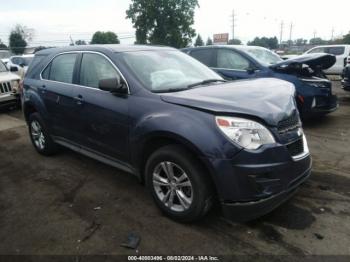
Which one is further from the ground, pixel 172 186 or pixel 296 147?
pixel 296 147

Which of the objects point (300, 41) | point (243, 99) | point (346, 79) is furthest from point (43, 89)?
point (300, 41)

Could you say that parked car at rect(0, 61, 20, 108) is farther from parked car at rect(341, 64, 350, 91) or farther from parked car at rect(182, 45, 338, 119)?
parked car at rect(341, 64, 350, 91)

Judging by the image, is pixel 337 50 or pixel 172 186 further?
pixel 337 50

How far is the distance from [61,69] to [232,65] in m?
4.05

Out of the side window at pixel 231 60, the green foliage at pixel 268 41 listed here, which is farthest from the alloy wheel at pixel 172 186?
the green foliage at pixel 268 41

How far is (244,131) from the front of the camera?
2.90m

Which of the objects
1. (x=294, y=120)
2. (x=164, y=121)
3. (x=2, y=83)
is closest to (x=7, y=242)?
(x=164, y=121)

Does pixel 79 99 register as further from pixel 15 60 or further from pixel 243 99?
pixel 15 60

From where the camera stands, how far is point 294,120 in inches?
133

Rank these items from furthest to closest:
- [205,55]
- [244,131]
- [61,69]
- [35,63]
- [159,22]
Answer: [159,22]
[205,55]
[35,63]
[61,69]
[244,131]

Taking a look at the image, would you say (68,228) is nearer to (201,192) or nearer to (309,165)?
(201,192)

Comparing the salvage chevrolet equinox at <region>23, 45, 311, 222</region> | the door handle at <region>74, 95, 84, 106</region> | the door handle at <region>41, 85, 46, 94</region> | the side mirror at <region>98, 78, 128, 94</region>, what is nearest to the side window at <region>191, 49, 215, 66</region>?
the salvage chevrolet equinox at <region>23, 45, 311, 222</region>

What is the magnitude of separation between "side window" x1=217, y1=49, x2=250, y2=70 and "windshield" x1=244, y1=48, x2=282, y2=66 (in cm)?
26

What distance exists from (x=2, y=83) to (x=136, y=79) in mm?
7548
